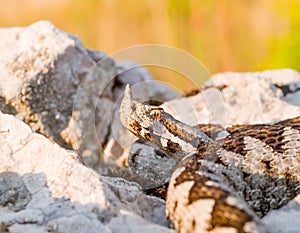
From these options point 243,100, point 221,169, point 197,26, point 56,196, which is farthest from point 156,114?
point 197,26

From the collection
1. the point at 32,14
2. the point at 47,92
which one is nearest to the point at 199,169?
the point at 47,92

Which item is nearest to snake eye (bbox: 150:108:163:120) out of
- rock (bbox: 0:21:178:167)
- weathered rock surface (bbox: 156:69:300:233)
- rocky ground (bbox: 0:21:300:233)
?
rocky ground (bbox: 0:21:300:233)

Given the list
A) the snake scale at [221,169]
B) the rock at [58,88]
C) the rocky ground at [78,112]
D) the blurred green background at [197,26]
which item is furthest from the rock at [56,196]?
the blurred green background at [197,26]

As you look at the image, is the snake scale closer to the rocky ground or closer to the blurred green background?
the rocky ground

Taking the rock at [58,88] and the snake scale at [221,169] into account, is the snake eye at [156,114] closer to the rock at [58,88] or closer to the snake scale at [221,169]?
the snake scale at [221,169]

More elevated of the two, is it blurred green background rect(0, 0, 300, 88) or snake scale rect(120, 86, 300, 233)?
snake scale rect(120, 86, 300, 233)
